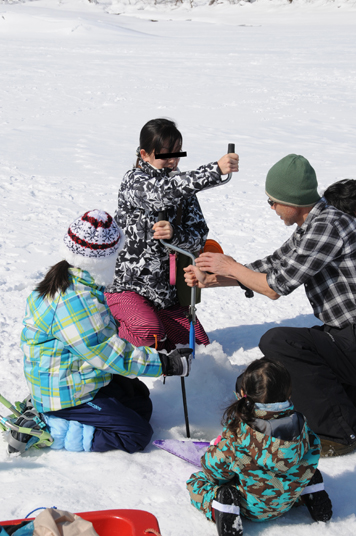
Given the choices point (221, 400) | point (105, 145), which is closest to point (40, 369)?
point (221, 400)

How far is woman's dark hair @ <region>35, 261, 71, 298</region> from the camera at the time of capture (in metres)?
2.50

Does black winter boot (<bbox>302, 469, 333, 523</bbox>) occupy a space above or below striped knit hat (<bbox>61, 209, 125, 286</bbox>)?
below

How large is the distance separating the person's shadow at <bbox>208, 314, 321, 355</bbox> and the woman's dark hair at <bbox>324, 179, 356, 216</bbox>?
1.44 m

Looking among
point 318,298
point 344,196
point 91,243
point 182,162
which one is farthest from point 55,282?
point 182,162

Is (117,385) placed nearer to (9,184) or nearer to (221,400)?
(221,400)

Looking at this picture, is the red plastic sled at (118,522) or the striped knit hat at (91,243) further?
the striped knit hat at (91,243)

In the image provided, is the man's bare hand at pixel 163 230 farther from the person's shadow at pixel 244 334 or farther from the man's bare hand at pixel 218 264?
the person's shadow at pixel 244 334

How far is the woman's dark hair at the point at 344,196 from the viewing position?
9.65 ft

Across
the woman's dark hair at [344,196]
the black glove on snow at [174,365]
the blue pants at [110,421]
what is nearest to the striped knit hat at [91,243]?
the black glove on snow at [174,365]

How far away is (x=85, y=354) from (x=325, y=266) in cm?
132

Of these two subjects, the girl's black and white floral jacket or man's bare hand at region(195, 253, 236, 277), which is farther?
the girl's black and white floral jacket

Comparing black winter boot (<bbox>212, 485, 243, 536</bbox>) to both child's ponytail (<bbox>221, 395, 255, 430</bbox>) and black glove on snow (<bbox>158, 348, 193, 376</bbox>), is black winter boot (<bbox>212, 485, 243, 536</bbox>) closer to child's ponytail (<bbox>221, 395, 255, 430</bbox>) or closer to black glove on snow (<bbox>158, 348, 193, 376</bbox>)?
child's ponytail (<bbox>221, 395, 255, 430</bbox>)

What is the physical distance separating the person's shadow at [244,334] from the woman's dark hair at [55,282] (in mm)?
1780

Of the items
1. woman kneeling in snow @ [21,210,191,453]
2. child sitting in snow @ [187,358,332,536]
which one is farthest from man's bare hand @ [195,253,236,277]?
child sitting in snow @ [187,358,332,536]
